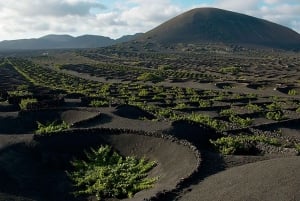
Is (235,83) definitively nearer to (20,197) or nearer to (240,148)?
(240,148)

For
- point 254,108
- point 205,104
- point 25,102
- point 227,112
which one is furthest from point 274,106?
point 25,102

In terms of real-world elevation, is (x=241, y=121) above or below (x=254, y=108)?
above

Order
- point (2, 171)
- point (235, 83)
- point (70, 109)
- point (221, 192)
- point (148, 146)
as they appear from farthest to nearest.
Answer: point (235, 83) < point (70, 109) < point (148, 146) < point (2, 171) < point (221, 192)

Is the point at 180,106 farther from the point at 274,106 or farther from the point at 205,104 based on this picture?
the point at 274,106

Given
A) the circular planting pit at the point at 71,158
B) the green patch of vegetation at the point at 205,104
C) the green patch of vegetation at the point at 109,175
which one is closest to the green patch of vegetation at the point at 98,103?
the green patch of vegetation at the point at 205,104

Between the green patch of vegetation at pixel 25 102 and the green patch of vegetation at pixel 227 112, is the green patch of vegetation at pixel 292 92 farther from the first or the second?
the green patch of vegetation at pixel 25 102

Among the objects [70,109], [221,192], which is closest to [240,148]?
[221,192]
